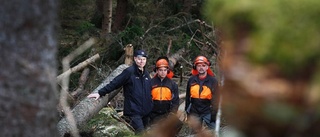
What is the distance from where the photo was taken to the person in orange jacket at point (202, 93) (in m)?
6.30

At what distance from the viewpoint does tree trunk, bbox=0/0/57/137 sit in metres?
1.76

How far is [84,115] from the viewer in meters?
6.81

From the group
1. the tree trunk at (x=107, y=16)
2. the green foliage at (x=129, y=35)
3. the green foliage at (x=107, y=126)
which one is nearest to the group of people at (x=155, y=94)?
the green foliage at (x=107, y=126)

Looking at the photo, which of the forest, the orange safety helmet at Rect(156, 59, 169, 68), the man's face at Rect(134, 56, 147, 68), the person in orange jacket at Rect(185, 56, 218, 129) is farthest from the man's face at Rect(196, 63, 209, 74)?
the forest

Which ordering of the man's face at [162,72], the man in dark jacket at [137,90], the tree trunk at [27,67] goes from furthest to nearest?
the man in dark jacket at [137,90] < the man's face at [162,72] < the tree trunk at [27,67]

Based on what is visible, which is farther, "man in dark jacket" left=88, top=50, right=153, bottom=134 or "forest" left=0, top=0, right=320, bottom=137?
"man in dark jacket" left=88, top=50, right=153, bottom=134

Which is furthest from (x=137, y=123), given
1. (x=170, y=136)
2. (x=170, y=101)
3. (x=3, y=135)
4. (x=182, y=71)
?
(x=170, y=136)

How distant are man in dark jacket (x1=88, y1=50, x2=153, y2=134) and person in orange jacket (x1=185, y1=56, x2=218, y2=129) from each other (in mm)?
573

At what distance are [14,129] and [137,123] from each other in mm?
→ 4937

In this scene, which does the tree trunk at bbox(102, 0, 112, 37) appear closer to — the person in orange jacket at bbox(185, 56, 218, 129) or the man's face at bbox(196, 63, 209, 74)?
the person in orange jacket at bbox(185, 56, 218, 129)

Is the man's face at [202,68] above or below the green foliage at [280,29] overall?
above

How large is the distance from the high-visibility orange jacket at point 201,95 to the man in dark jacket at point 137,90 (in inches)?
23.4

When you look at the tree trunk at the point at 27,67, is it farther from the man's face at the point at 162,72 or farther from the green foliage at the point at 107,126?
the man's face at the point at 162,72

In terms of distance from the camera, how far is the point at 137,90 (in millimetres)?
6750
